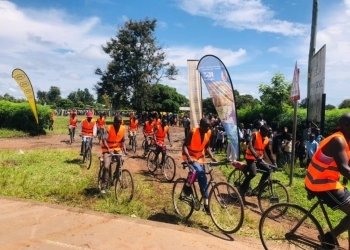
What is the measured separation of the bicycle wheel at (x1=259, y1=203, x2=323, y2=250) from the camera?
4.35 m

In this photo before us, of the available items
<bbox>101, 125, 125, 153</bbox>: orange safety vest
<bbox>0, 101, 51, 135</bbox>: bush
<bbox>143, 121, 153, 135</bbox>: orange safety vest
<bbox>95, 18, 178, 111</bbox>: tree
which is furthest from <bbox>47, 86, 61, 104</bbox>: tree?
<bbox>101, 125, 125, 153</bbox>: orange safety vest

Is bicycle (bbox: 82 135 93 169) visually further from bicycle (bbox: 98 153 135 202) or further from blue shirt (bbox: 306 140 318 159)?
blue shirt (bbox: 306 140 318 159)

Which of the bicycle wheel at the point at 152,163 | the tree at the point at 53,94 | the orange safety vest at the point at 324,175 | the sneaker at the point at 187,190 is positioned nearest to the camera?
the orange safety vest at the point at 324,175

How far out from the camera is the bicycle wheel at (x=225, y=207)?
5.58 meters

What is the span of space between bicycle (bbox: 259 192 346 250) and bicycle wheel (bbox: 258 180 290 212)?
2.57m

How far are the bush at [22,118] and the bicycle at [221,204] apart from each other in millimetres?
20923

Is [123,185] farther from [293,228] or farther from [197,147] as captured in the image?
[293,228]

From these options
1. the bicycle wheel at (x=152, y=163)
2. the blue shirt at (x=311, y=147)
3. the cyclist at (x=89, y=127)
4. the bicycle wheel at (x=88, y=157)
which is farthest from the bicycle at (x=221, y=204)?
the blue shirt at (x=311, y=147)

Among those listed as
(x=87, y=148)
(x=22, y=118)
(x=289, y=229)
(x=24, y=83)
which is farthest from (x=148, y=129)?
(x=22, y=118)

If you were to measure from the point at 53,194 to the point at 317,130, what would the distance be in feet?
31.7

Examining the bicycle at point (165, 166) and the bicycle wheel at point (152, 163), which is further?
the bicycle wheel at point (152, 163)

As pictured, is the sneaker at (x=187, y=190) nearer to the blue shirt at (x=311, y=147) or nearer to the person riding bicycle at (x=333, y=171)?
the person riding bicycle at (x=333, y=171)

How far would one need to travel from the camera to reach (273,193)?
7.56 metres

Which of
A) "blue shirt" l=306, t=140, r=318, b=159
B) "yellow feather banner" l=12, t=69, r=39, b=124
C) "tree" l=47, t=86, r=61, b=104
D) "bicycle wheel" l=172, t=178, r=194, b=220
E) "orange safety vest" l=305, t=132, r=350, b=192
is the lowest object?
"bicycle wheel" l=172, t=178, r=194, b=220
